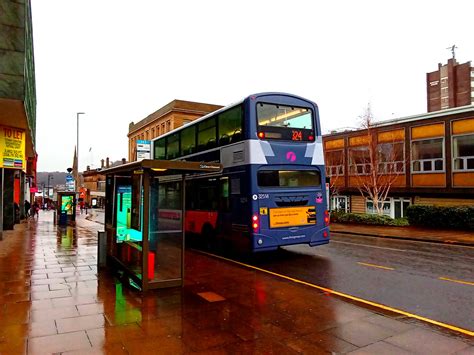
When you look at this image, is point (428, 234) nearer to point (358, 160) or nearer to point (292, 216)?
point (292, 216)

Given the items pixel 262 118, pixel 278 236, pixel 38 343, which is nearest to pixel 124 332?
pixel 38 343

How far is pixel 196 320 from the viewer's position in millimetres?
5578

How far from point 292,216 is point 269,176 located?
1353mm

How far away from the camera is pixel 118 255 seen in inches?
368

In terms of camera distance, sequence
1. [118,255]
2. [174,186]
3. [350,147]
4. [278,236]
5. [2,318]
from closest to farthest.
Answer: [2,318] → [118,255] → [278,236] → [174,186] → [350,147]

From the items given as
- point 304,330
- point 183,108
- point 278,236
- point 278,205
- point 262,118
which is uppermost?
point 183,108

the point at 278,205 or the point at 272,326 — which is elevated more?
the point at 278,205

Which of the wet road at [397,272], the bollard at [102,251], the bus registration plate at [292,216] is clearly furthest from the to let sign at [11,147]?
the bus registration plate at [292,216]

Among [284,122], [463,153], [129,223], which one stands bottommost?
[129,223]

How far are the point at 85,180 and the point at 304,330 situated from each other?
334 ft

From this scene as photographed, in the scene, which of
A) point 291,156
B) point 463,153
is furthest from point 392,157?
point 291,156

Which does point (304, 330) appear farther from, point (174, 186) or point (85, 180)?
point (85, 180)

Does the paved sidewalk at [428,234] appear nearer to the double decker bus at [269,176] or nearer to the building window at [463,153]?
the building window at [463,153]

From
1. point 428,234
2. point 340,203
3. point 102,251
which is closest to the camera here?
point 102,251
